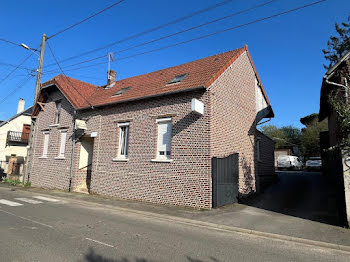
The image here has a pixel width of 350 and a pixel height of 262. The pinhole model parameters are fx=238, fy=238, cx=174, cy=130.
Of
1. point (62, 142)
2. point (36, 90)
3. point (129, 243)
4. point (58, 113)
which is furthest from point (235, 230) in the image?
point (36, 90)

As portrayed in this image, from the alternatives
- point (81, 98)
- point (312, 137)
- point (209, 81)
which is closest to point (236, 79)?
point (209, 81)

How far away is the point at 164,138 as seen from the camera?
34.4ft

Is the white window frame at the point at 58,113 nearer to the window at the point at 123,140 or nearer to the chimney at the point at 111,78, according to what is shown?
the chimney at the point at 111,78

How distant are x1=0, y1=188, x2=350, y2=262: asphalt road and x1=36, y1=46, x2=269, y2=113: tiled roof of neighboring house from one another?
5565 mm

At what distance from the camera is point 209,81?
9.54 meters

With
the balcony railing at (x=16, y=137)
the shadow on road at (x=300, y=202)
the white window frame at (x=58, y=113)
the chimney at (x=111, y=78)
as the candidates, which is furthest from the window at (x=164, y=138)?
the balcony railing at (x=16, y=137)

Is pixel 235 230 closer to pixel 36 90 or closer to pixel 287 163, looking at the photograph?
pixel 36 90

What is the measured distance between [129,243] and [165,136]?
5.83 metres

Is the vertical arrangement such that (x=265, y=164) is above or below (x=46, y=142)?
below

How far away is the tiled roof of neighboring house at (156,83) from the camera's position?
10541mm

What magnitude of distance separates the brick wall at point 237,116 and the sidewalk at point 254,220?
2.29 metres

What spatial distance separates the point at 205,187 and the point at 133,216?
2.80 metres

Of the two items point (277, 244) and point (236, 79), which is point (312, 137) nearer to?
point (236, 79)

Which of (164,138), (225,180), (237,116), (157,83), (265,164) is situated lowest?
(225,180)
